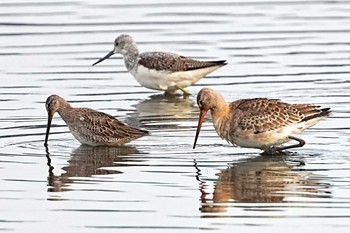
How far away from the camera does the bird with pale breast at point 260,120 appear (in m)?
14.3

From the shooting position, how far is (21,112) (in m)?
17.3

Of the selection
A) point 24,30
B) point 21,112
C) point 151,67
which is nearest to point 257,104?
point 21,112

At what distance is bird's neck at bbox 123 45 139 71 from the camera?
20.0 meters

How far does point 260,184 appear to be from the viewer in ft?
42.3

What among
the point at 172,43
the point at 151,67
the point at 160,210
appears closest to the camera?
the point at 160,210

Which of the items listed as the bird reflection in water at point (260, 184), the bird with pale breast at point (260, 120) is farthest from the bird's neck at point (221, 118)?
the bird reflection in water at point (260, 184)

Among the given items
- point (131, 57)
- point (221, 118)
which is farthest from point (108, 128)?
point (131, 57)

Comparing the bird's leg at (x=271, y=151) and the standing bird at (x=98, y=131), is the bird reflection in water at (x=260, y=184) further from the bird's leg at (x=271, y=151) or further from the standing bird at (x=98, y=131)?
the standing bird at (x=98, y=131)

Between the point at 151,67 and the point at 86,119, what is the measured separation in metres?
4.37

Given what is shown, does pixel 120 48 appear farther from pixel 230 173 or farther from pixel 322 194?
pixel 322 194

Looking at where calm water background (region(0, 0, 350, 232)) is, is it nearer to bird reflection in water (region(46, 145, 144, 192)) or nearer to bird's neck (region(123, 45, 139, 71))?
bird reflection in water (region(46, 145, 144, 192))

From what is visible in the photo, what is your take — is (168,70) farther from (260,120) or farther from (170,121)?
(260,120)

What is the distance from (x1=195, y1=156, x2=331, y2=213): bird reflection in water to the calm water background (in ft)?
0.06

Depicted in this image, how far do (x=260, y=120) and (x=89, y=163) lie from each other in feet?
6.43
